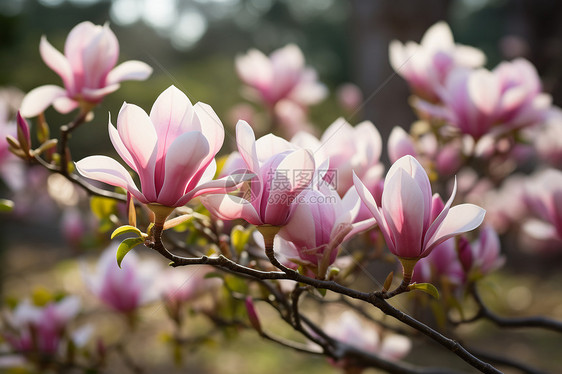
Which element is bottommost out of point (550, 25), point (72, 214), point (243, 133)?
point (72, 214)

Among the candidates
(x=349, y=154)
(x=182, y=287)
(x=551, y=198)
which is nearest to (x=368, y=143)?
(x=349, y=154)

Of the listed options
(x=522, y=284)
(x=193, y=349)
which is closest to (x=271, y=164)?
(x=193, y=349)

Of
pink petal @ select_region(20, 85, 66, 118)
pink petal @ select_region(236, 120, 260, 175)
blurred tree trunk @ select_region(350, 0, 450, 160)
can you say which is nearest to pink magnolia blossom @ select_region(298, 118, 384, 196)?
pink petal @ select_region(236, 120, 260, 175)

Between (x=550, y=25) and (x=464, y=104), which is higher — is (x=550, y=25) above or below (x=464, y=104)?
above

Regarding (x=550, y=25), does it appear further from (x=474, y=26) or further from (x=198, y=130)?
(x=474, y=26)

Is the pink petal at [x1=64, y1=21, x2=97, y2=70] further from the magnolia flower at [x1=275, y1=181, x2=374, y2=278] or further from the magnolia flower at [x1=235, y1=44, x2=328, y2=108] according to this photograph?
the magnolia flower at [x1=235, y1=44, x2=328, y2=108]
